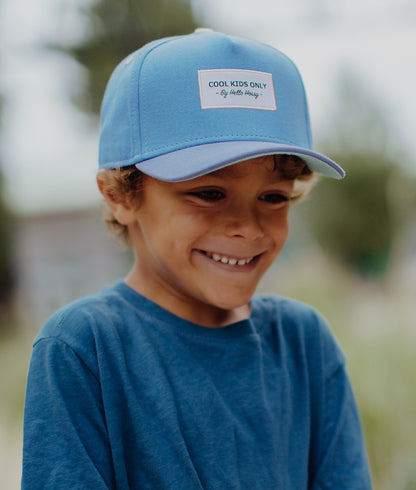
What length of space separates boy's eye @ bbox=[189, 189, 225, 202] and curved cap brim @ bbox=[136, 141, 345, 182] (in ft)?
0.30

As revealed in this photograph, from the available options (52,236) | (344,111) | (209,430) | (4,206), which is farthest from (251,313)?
(52,236)

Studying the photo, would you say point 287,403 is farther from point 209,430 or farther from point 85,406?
point 85,406

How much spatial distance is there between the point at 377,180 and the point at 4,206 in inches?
246

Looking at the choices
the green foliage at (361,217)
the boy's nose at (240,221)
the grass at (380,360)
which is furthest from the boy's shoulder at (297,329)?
the green foliage at (361,217)

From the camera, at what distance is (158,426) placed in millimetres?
1139

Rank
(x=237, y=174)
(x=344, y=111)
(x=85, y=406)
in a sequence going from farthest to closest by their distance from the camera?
(x=344, y=111) → (x=237, y=174) → (x=85, y=406)

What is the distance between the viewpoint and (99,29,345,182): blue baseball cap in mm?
1188

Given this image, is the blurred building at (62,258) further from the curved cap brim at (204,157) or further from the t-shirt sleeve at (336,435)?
the curved cap brim at (204,157)

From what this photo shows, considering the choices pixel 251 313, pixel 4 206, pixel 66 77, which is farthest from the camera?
pixel 4 206

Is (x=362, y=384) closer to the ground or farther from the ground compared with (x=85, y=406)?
closer to the ground

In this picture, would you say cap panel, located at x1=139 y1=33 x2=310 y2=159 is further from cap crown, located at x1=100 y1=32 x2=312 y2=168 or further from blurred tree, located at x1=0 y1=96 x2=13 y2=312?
blurred tree, located at x1=0 y1=96 x2=13 y2=312

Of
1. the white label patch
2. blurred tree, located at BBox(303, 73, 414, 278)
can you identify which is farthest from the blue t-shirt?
blurred tree, located at BBox(303, 73, 414, 278)

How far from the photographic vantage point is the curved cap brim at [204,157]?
1133 mm

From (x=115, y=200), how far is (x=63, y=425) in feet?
1.92
